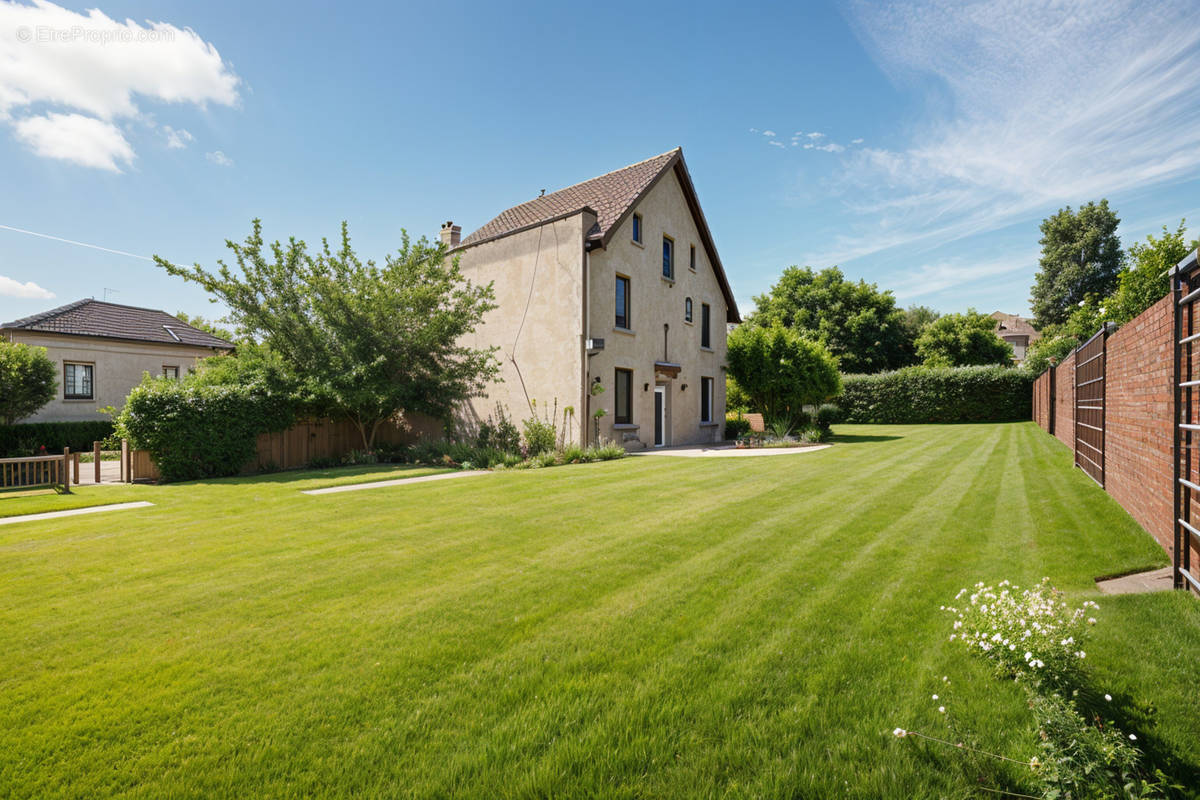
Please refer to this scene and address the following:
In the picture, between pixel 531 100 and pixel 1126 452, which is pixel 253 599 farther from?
pixel 531 100

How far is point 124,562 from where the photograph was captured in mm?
5062

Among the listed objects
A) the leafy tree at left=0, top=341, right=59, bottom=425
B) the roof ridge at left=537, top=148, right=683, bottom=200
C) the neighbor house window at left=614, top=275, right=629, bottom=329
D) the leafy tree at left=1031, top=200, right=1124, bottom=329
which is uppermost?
the leafy tree at left=1031, top=200, right=1124, bottom=329

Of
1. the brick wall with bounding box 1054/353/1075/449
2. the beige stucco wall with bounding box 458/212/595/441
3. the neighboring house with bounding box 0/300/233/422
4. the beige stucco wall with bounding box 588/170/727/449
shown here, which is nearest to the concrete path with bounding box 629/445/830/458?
the beige stucco wall with bounding box 588/170/727/449

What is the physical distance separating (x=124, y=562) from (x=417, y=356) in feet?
34.9

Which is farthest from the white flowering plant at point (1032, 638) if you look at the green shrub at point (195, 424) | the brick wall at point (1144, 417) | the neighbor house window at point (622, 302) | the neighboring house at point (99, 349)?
the neighboring house at point (99, 349)

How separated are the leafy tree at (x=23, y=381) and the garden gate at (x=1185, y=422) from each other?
92.4 feet

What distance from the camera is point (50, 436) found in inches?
760

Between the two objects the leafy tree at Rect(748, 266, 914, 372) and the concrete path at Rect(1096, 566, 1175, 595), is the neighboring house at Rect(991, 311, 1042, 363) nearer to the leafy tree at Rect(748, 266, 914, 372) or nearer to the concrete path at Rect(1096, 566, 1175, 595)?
the leafy tree at Rect(748, 266, 914, 372)

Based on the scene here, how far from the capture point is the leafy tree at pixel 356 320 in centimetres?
1355

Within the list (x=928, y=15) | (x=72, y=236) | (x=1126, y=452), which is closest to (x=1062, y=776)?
(x=1126, y=452)

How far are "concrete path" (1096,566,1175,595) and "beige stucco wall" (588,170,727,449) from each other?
11.7 meters

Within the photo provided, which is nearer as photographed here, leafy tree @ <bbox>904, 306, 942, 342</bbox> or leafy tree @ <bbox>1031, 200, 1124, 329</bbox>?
leafy tree @ <bbox>1031, 200, 1124, 329</bbox>

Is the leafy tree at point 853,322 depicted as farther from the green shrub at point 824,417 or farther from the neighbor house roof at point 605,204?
the neighbor house roof at point 605,204

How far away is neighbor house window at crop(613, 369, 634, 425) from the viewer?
16422 mm
